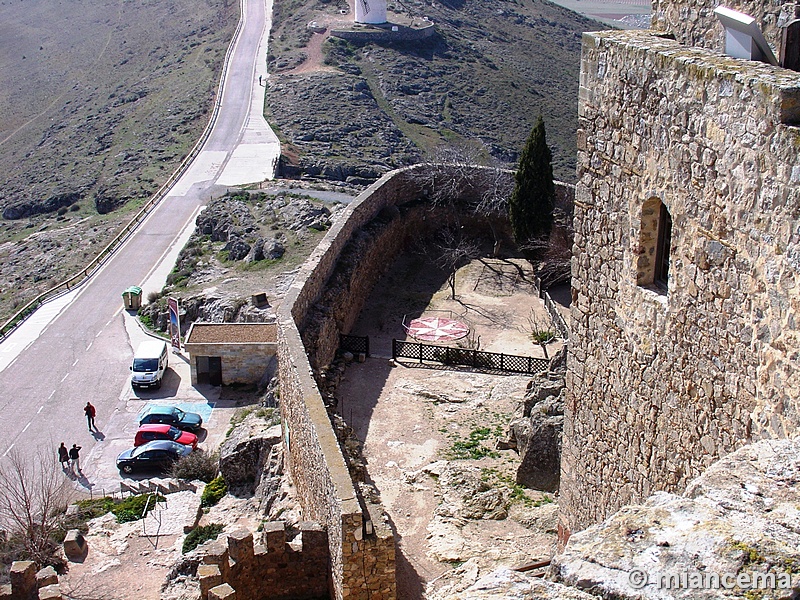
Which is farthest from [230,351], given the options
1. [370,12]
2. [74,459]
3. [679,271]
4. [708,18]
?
[370,12]

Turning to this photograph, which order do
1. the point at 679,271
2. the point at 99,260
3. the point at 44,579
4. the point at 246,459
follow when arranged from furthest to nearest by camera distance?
the point at 99,260 → the point at 246,459 → the point at 44,579 → the point at 679,271

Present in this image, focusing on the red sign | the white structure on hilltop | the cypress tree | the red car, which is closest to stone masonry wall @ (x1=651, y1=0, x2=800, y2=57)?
the red car

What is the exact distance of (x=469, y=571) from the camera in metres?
12.1

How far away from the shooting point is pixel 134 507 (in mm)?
18281

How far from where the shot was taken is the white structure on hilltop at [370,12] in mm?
76250

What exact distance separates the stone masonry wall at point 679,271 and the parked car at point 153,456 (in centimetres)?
1328

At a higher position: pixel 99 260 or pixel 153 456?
pixel 153 456

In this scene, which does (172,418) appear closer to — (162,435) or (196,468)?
(162,435)

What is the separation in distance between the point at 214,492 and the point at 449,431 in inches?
195

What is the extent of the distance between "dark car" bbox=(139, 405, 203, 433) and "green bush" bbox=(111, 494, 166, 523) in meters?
3.52

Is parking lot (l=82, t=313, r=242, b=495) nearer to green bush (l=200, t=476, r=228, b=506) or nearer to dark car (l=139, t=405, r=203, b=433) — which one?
dark car (l=139, t=405, r=203, b=433)

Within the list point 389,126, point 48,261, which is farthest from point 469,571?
point 389,126

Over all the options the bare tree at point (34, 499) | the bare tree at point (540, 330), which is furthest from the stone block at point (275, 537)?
the bare tree at point (540, 330)

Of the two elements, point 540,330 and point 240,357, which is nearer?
point 540,330
